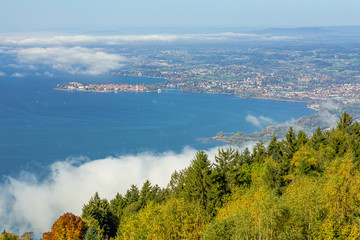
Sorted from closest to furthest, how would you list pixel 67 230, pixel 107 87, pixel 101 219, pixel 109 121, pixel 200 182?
pixel 67 230 → pixel 200 182 → pixel 101 219 → pixel 109 121 → pixel 107 87

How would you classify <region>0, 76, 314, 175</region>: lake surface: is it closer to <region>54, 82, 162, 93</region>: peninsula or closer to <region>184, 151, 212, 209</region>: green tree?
<region>54, 82, 162, 93</region>: peninsula

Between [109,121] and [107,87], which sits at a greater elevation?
[107,87]

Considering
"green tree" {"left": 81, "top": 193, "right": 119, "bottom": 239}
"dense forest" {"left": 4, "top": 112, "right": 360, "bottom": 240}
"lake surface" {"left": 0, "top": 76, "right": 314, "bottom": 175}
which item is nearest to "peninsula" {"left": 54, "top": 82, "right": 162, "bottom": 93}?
"lake surface" {"left": 0, "top": 76, "right": 314, "bottom": 175}

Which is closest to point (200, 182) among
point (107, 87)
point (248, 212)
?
point (248, 212)

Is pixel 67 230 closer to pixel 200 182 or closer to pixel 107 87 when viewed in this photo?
pixel 200 182

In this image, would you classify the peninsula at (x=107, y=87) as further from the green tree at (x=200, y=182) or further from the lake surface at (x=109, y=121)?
the green tree at (x=200, y=182)

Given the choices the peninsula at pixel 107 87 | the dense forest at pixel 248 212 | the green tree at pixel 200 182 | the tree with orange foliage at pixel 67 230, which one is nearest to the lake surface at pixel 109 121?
the peninsula at pixel 107 87

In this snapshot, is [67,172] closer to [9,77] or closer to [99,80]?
[99,80]
